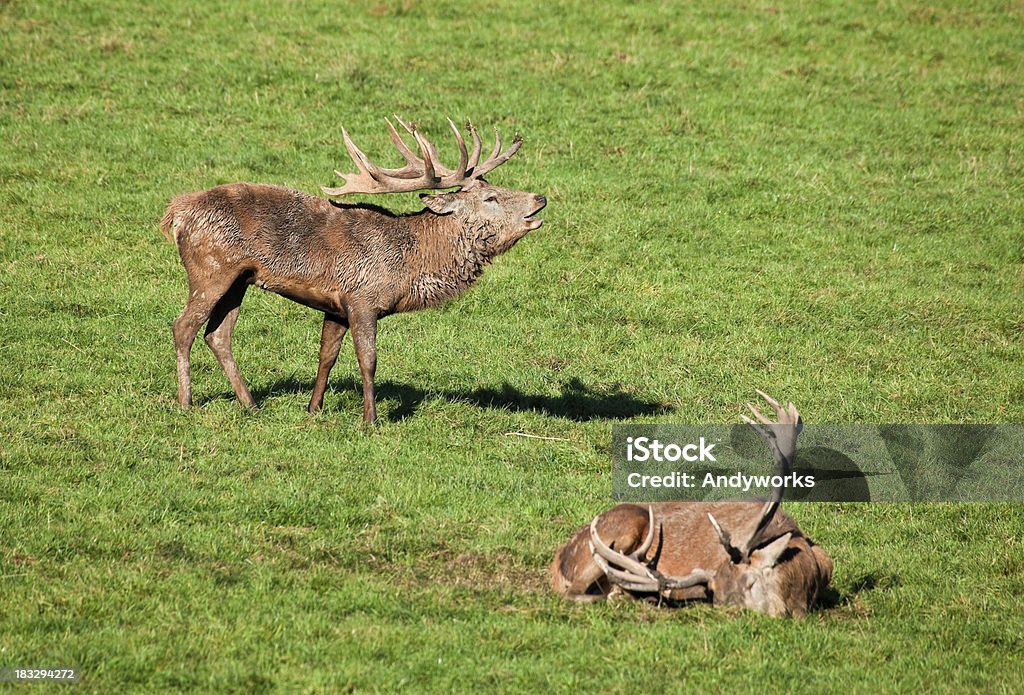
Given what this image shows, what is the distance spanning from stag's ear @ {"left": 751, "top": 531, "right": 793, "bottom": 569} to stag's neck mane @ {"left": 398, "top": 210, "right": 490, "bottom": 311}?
4445mm

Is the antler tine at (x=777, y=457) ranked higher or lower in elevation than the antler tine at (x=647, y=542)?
higher

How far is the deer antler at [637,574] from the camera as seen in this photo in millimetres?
7625

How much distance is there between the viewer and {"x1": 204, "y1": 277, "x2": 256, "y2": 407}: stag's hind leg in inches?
442

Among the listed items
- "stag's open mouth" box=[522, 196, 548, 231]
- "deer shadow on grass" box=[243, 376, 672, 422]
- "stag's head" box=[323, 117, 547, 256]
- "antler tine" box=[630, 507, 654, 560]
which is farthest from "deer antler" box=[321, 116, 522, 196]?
"antler tine" box=[630, 507, 654, 560]

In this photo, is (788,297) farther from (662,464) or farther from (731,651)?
(731,651)

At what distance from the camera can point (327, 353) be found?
11.2 metres

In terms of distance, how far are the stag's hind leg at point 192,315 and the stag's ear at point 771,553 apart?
202 inches

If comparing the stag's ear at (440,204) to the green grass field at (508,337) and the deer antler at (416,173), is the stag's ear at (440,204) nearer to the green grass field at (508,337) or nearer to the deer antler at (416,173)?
the deer antler at (416,173)

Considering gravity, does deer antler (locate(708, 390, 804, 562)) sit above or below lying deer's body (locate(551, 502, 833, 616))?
above

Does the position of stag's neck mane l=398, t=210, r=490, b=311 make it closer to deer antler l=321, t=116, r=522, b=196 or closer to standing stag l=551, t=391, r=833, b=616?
deer antler l=321, t=116, r=522, b=196
